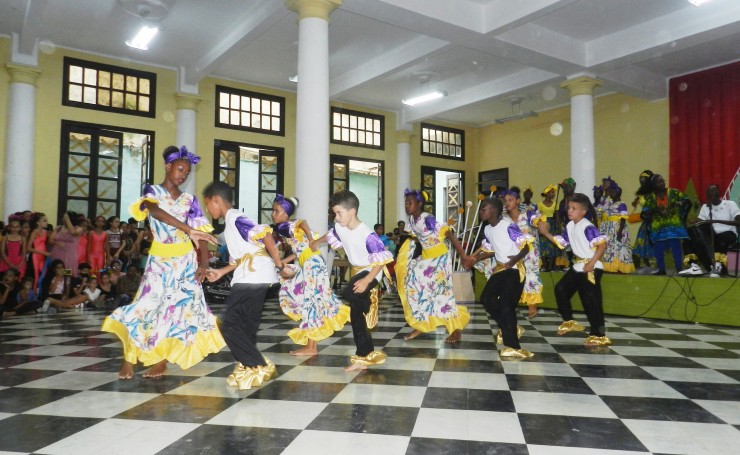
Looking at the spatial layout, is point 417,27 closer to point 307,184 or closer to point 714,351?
point 307,184

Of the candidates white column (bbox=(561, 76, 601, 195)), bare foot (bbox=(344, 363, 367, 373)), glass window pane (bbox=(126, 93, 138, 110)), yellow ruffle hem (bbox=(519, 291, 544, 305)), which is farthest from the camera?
glass window pane (bbox=(126, 93, 138, 110))

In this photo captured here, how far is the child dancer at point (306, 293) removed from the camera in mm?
4105

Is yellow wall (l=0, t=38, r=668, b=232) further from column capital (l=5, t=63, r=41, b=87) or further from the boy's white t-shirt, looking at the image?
the boy's white t-shirt

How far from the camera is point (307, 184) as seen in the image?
6.18m

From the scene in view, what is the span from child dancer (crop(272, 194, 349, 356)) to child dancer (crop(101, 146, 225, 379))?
2.76 feet

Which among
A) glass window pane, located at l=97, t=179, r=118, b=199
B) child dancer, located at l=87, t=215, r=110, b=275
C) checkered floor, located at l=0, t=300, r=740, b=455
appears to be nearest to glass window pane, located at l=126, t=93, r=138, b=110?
glass window pane, located at l=97, t=179, r=118, b=199

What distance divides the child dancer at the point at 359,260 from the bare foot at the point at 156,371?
1153 millimetres

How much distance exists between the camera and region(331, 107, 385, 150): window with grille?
12.7 m

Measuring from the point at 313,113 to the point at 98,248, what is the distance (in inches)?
166

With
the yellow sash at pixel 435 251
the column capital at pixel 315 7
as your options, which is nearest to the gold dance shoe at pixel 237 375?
the yellow sash at pixel 435 251

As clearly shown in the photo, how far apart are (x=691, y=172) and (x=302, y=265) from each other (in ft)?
29.9

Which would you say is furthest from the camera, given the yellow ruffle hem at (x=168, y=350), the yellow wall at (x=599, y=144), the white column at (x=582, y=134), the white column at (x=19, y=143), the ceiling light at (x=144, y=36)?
the yellow wall at (x=599, y=144)

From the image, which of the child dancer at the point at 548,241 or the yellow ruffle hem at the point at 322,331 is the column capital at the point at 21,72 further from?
the child dancer at the point at 548,241

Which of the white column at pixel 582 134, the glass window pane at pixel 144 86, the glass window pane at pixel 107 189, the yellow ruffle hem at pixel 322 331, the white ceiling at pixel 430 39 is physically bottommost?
the yellow ruffle hem at pixel 322 331
